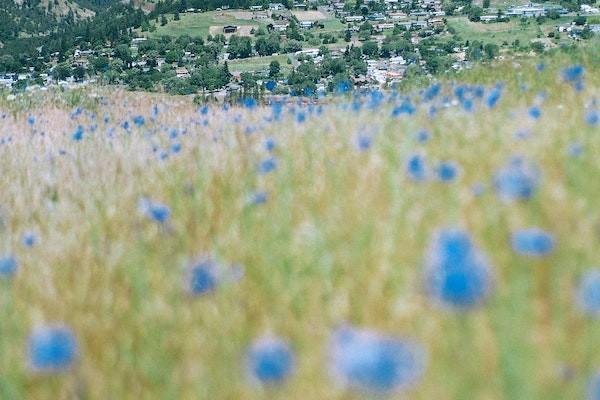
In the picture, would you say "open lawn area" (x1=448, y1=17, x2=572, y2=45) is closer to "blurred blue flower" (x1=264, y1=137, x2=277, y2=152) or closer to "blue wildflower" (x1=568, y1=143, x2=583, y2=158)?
"blurred blue flower" (x1=264, y1=137, x2=277, y2=152)

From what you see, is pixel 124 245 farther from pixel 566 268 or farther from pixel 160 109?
pixel 160 109

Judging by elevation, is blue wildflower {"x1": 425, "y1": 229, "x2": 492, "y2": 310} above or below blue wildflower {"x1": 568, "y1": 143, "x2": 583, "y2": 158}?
above

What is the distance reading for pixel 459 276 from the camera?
1260 millimetres

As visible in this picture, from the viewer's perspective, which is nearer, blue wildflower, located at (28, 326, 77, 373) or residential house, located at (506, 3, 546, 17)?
blue wildflower, located at (28, 326, 77, 373)

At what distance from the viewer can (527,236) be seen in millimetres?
1746

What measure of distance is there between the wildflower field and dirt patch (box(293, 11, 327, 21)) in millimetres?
166077

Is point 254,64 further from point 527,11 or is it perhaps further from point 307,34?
point 527,11

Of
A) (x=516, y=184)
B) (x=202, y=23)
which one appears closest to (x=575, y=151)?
(x=516, y=184)

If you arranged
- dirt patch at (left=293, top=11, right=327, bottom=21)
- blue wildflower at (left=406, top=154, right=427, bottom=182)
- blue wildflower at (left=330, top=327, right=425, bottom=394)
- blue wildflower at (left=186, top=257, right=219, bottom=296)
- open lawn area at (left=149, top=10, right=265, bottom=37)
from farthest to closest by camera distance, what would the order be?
dirt patch at (left=293, top=11, right=327, bottom=21) < open lawn area at (left=149, top=10, right=265, bottom=37) < blue wildflower at (left=406, top=154, right=427, bottom=182) < blue wildflower at (left=186, top=257, right=219, bottom=296) < blue wildflower at (left=330, top=327, right=425, bottom=394)

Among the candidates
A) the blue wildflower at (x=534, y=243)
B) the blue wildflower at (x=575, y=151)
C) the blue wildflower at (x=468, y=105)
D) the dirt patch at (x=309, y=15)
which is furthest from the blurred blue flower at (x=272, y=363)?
the dirt patch at (x=309, y=15)

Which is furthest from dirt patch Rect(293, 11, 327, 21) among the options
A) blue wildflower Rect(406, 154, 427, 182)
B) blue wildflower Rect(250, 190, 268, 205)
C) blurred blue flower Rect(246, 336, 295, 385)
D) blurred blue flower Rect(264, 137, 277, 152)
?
blurred blue flower Rect(246, 336, 295, 385)

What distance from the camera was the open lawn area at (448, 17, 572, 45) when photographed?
346 feet

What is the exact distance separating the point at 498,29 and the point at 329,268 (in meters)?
128

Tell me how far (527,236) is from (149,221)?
2042 mm
